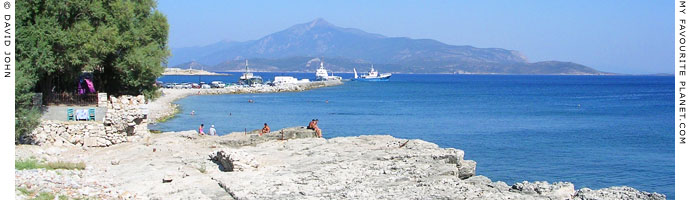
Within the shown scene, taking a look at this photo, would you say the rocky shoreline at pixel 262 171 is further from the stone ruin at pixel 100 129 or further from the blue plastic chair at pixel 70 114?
the blue plastic chair at pixel 70 114

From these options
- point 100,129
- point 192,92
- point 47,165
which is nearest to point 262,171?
point 47,165

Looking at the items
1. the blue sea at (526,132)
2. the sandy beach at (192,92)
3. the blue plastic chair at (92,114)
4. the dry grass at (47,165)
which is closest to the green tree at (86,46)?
the blue plastic chair at (92,114)

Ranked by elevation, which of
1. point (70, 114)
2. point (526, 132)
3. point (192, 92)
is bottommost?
point (526, 132)

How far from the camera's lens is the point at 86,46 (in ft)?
97.6

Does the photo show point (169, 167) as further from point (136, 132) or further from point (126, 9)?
point (126, 9)

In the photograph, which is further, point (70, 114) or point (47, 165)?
point (70, 114)

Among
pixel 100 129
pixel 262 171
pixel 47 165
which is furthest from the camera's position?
pixel 100 129

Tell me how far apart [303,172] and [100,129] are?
466 inches

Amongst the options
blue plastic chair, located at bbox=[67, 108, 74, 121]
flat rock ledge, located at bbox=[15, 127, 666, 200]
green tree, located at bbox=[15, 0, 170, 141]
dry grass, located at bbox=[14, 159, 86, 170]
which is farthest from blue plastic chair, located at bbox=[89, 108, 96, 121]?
dry grass, located at bbox=[14, 159, 86, 170]

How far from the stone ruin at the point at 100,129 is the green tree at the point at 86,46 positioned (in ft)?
2.75

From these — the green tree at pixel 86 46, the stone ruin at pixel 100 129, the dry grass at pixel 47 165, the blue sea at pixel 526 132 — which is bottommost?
the blue sea at pixel 526 132

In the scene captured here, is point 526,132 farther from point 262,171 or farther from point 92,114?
point 262,171

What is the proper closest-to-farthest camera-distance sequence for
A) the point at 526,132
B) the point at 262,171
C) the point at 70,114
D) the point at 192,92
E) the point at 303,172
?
1. the point at 303,172
2. the point at 262,171
3. the point at 70,114
4. the point at 526,132
5. the point at 192,92

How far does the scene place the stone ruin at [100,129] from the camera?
27.8m
